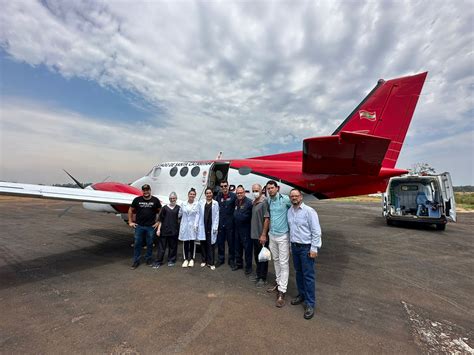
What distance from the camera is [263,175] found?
25.7 ft

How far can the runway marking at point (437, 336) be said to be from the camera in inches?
117

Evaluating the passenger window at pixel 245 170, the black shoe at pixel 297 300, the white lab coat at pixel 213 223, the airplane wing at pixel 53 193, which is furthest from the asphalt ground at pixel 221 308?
the passenger window at pixel 245 170

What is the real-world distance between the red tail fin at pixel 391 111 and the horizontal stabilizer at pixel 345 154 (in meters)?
1.69

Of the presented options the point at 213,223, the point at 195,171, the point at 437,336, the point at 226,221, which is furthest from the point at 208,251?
the point at 437,336

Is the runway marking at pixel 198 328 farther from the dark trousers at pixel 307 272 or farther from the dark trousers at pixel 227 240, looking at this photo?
the dark trousers at pixel 227 240

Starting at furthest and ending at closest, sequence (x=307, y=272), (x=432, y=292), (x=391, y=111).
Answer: (x=391, y=111) < (x=432, y=292) < (x=307, y=272)

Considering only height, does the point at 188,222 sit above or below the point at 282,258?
above

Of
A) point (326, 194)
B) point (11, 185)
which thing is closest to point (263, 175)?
point (326, 194)

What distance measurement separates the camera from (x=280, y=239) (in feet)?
13.9

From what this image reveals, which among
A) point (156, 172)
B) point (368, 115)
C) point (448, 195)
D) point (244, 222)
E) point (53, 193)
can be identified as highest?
point (368, 115)

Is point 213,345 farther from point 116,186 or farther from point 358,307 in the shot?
point 116,186

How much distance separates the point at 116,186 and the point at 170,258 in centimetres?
405

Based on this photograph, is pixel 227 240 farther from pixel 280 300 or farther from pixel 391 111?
pixel 391 111

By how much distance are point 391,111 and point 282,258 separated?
579 cm
